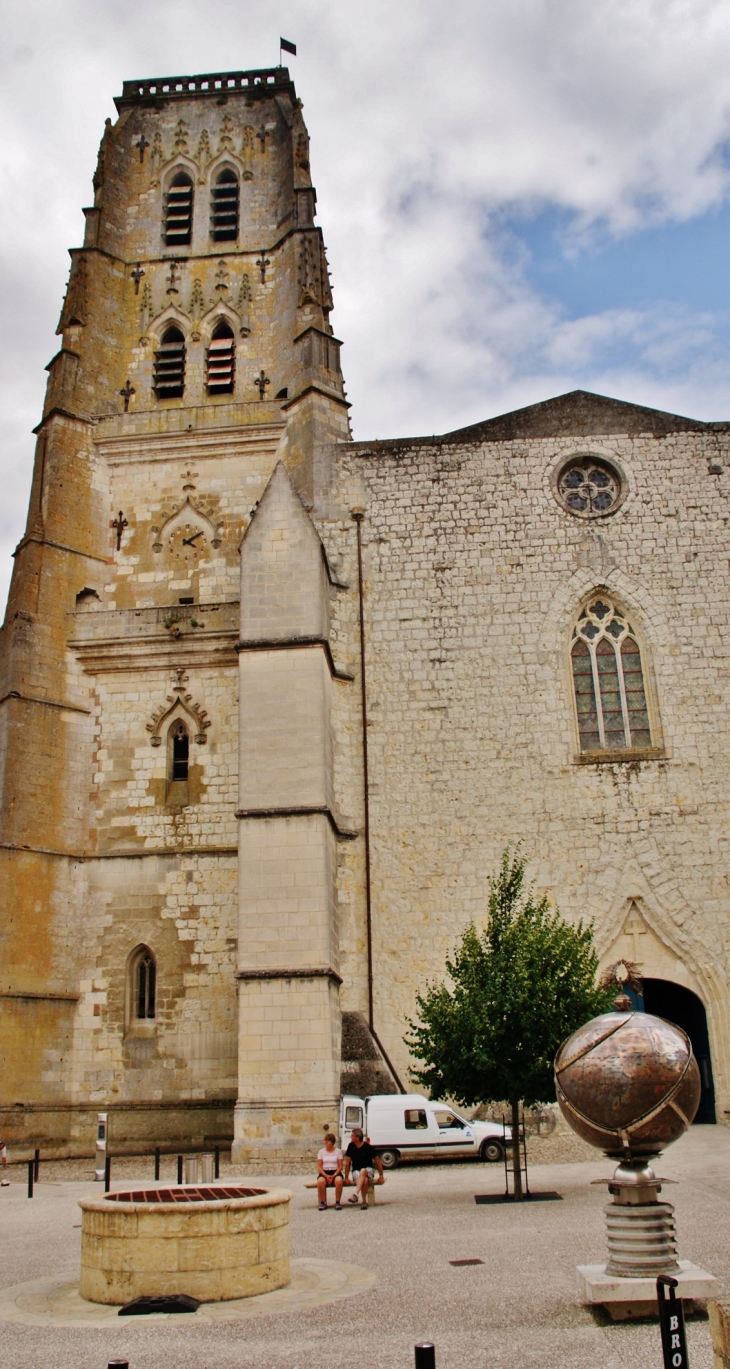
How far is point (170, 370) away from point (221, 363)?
3.47 feet

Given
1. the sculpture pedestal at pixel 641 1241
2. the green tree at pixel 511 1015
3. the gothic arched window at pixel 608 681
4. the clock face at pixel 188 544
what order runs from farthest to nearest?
the clock face at pixel 188 544
the gothic arched window at pixel 608 681
the green tree at pixel 511 1015
the sculpture pedestal at pixel 641 1241

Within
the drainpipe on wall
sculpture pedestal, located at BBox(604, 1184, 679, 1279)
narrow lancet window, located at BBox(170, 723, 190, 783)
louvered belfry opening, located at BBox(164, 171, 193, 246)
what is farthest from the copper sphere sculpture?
louvered belfry opening, located at BBox(164, 171, 193, 246)

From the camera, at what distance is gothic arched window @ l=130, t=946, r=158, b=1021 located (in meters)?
18.0

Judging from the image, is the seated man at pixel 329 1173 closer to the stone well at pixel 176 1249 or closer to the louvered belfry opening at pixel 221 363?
the stone well at pixel 176 1249

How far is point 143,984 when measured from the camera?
18.2m

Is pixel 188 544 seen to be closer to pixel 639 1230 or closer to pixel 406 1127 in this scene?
pixel 406 1127

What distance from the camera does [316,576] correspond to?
17.7 m

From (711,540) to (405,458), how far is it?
537cm

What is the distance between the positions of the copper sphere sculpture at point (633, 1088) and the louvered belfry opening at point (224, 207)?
2187cm

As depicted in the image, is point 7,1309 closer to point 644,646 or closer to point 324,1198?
point 324,1198

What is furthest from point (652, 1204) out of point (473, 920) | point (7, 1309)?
point (473, 920)

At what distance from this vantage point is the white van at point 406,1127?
47.9ft

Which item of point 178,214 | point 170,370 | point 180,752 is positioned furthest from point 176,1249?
point 178,214

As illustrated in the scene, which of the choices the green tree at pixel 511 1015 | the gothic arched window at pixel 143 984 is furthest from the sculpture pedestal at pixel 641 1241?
the gothic arched window at pixel 143 984
